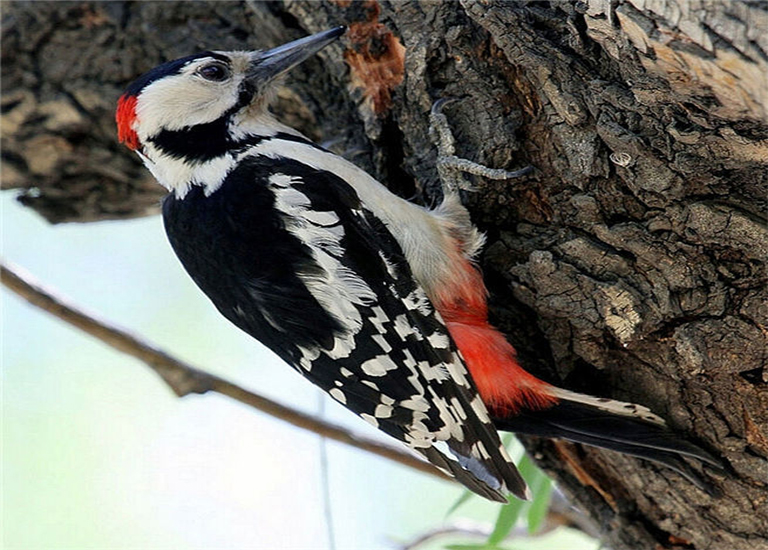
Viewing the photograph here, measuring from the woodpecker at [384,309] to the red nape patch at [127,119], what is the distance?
33cm

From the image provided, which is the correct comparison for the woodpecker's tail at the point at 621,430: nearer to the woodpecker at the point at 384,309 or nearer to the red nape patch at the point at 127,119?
the woodpecker at the point at 384,309

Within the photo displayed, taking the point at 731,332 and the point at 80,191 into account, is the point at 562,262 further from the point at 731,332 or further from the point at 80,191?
the point at 80,191

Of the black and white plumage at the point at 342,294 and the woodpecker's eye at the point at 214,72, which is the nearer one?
the black and white plumage at the point at 342,294

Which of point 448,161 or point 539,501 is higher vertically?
point 448,161

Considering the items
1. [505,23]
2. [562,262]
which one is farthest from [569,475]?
[505,23]

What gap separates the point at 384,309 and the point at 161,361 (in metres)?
0.59

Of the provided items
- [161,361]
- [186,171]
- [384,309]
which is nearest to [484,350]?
[384,309]

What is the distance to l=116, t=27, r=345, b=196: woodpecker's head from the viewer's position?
7.71ft

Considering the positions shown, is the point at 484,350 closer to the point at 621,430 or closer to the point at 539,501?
the point at 621,430

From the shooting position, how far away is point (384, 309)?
206 centimetres

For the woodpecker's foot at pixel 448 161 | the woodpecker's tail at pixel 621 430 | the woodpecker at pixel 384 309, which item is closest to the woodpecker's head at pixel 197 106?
the woodpecker at pixel 384 309

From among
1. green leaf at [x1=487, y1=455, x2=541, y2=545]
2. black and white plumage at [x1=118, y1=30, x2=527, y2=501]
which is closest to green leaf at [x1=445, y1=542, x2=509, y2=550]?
green leaf at [x1=487, y1=455, x2=541, y2=545]

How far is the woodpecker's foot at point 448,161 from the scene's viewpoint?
2.04 meters

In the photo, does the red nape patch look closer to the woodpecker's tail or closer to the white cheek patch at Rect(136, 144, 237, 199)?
the white cheek patch at Rect(136, 144, 237, 199)
